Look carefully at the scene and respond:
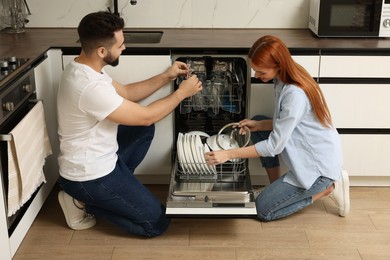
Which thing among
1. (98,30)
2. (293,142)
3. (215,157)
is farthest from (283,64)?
(98,30)

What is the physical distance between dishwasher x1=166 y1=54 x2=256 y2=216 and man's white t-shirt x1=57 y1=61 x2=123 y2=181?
14.8 inches

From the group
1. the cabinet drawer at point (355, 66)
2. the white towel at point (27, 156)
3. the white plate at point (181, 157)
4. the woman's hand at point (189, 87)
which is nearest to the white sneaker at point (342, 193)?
the cabinet drawer at point (355, 66)

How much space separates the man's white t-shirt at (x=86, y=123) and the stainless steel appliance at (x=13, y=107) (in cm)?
18

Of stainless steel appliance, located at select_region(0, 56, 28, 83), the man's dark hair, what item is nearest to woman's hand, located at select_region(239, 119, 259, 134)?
the man's dark hair

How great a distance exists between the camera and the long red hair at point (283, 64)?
2.77 meters

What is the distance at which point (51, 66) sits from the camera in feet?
10.4

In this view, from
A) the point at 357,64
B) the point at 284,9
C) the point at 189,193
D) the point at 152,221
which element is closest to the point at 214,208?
the point at 189,193

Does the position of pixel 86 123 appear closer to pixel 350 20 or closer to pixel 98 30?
pixel 98 30

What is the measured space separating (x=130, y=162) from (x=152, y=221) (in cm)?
40

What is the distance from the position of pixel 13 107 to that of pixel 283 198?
1352 millimetres

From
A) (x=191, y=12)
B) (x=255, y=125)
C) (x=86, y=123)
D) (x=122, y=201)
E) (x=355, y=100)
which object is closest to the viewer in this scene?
(x=86, y=123)

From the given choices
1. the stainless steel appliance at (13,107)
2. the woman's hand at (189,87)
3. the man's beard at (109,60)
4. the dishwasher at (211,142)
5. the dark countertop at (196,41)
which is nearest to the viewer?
the stainless steel appliance at (13,107)

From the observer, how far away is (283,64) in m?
2.78

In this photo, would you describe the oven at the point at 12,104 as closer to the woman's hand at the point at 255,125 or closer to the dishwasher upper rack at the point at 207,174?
the dishwasher upper rack at the point at 207,174
